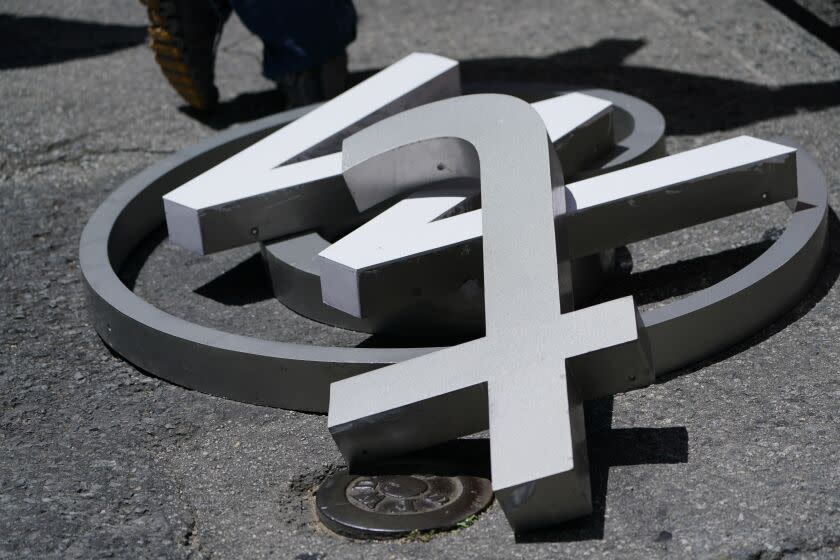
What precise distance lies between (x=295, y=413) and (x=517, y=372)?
2.53 ft

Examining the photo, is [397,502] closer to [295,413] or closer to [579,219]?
[295,413]

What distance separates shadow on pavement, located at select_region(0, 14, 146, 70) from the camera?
612 centimetres

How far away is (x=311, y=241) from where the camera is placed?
349cm

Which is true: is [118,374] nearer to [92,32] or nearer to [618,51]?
[618,51]

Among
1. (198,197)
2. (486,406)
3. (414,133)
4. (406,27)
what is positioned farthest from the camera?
(406,27)

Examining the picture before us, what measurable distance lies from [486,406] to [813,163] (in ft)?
5.63

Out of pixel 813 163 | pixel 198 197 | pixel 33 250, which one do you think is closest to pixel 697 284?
pixel 813 163

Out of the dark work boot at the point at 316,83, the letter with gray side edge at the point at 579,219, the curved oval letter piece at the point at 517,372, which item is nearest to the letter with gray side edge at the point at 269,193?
the letter with gray side edge at the point at 579,219

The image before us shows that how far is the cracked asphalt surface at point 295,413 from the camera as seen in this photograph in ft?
8.21

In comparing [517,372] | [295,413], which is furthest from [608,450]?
[295,413]

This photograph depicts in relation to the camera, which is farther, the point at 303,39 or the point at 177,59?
the point at 177,59

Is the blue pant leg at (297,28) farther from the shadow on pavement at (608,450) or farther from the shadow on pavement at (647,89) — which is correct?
the shadow on pavement at (608,450)

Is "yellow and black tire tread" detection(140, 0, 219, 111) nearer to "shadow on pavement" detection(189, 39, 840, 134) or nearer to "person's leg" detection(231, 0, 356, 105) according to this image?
"shadow on pavement" detection(189, 39, 840, 134)

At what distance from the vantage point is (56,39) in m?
6.42
